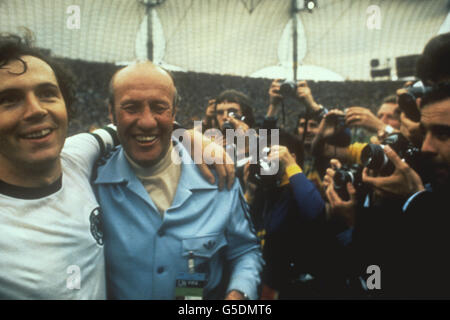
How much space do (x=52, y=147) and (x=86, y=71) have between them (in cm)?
813

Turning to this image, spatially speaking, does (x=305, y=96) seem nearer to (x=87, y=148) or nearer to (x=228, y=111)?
(x=228, y=111)

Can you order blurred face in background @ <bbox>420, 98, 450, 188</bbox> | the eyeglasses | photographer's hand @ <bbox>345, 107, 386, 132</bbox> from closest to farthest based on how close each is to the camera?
blurred face in background @ <bbox>420, 98, 450, 188</bbox> < photographer's hand @ <bbox>345, 107, 386, 132</bbox> < the eyeglasses

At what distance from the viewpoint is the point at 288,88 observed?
175cm

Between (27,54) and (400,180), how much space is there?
1443 millimetres

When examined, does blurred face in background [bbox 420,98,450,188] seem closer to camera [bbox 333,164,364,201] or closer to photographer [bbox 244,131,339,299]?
camera [bbox 333,164,364,201]

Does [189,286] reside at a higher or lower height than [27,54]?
lower

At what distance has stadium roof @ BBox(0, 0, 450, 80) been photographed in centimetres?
135

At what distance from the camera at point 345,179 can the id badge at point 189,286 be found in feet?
2.53

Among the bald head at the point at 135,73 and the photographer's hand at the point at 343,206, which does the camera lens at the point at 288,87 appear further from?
the bald head at the point at 135,73

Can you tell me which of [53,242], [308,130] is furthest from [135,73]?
[308,130]

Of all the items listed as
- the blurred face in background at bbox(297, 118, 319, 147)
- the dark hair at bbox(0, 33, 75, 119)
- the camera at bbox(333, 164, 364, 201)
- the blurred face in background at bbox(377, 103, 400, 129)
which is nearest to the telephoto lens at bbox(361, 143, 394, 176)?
the camera at bbox(333, 164, 364, 201)
